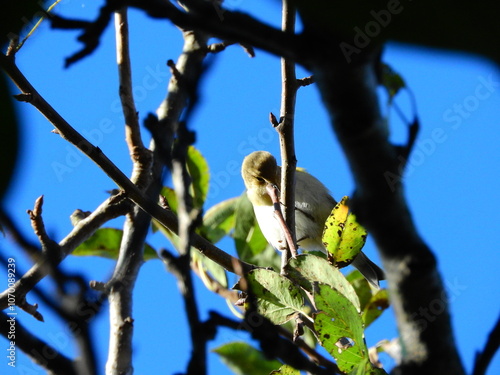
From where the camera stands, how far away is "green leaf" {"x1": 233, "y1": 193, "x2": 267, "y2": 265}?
114 inches

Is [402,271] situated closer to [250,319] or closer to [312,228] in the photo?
[250,319]

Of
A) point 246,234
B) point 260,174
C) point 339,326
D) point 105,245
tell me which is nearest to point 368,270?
point 260,174

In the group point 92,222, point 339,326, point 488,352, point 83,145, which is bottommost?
point 488,352

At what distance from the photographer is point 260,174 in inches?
160

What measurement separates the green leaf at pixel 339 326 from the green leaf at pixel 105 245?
1.50 meters

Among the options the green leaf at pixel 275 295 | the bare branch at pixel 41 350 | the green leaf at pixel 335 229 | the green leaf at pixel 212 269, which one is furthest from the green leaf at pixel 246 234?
the bare branch at pixel 41 350

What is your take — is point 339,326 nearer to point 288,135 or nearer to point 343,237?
point 343,237

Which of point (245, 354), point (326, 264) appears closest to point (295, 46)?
point (326, 264)

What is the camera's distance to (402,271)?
1.78 feet

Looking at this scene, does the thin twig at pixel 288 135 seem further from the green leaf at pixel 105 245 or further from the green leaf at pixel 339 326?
the green leaf at pixel 105 245

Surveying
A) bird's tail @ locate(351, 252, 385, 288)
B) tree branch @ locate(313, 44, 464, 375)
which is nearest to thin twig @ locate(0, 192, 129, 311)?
tree branch @ locate(313, 44, 464, 375)

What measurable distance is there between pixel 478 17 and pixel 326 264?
1.17 meters

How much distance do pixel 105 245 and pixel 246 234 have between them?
702 millimetres

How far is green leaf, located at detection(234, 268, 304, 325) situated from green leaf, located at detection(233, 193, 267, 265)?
1.26 meters
